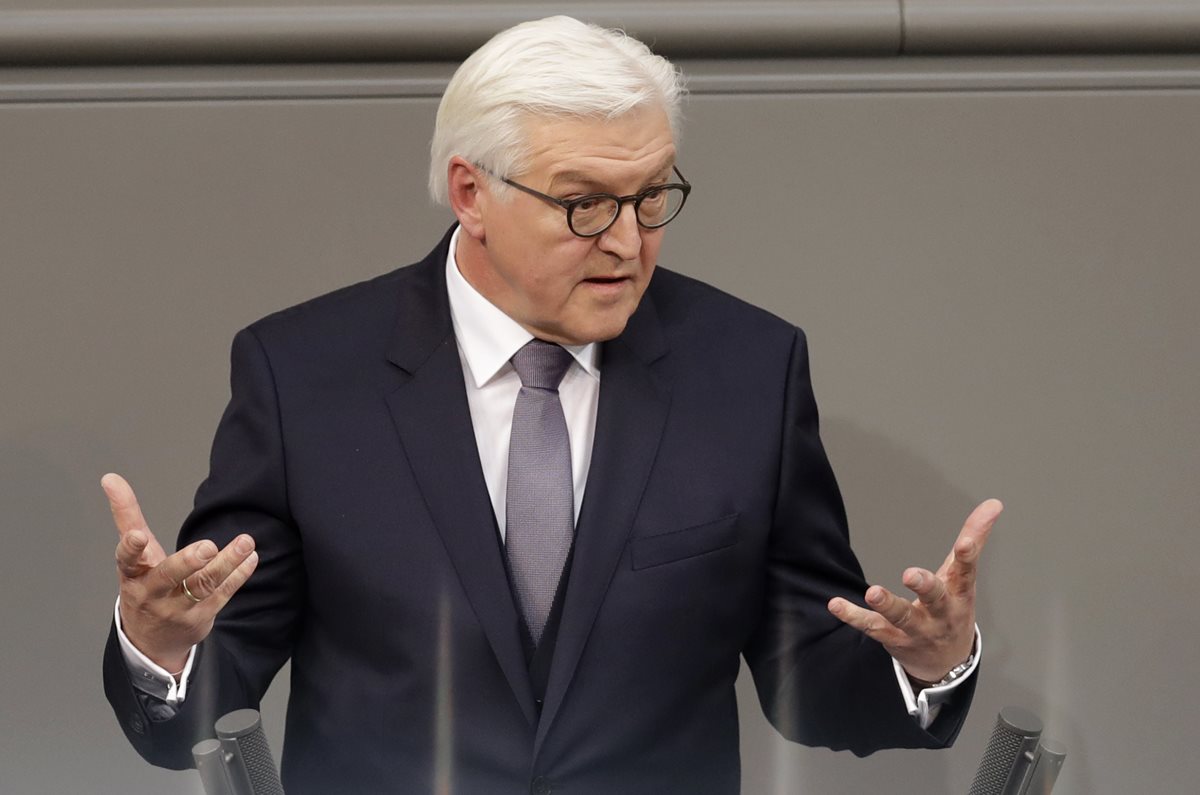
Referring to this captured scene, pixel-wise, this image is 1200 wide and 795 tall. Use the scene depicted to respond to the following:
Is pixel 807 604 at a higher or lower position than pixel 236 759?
lower

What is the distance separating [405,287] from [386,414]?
160 mm

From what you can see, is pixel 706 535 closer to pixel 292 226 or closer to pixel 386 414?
pixel 386 414

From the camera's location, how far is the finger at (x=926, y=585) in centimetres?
137

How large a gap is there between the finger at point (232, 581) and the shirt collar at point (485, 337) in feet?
1.34

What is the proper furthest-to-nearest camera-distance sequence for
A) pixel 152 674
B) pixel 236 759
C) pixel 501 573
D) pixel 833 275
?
pixel 833 275 → pixel 501 573 → pixel 152 674 → pixel 236 759

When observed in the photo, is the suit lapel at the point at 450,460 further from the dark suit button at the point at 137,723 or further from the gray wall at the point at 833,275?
the gray wall at the point at 833,275

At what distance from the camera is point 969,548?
1.39 metres

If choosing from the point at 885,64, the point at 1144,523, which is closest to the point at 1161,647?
the point at 1144,523

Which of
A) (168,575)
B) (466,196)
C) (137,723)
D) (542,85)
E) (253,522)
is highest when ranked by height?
(542,85)

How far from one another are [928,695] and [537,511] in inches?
17.5

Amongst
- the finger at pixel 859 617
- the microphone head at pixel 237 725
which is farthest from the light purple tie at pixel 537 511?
the microphone head at pixel 237 725

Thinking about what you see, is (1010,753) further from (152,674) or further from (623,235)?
(152,674)

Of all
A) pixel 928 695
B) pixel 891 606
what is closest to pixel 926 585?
pixel 891 606

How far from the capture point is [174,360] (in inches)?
99.4
